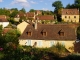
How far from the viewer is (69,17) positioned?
7838 cm

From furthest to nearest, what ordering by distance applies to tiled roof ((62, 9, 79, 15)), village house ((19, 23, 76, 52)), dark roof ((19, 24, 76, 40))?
tiled roof ((62, 9, 79, 15)), dark roof ((19, 24, 76, 40)), village house ((19, 23, 76, 52))

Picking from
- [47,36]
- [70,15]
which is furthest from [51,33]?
[70,15]

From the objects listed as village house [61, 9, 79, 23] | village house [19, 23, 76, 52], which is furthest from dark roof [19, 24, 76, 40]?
village house [61, 9, 79, 23]

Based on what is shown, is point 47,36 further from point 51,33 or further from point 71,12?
point 71,12

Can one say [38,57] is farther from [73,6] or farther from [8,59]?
[73,6]

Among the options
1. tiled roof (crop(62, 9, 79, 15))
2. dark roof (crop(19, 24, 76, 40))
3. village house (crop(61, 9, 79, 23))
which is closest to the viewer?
dark roof (crop(19, 24, 76, 40))

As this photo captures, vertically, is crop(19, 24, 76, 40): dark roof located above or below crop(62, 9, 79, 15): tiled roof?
below

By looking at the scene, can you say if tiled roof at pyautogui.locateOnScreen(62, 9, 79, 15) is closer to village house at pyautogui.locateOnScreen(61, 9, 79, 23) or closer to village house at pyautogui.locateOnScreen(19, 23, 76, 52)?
village house at pyautogui.locateOnScreen(61, 9, 79, 23)

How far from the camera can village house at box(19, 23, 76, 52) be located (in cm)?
3197

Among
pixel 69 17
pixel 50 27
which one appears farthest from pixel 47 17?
pixel 50 27

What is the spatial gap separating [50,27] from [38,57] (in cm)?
2349

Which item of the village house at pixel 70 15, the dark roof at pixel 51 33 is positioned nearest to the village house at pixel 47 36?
the dark roof at pixel 51 33

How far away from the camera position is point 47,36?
109 feet

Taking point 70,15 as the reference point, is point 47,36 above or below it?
below
